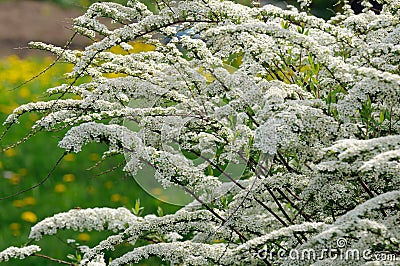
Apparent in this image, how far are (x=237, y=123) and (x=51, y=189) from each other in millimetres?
2676

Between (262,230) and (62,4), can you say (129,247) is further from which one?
(62,4)

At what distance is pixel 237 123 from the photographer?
2.14 m

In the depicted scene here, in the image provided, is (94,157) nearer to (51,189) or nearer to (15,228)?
(51,189)

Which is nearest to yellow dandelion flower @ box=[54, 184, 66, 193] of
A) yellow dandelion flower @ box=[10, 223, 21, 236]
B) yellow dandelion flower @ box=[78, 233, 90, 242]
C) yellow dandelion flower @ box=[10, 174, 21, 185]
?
yellow dandelion flower @ box=[10, 174, 21, 185]

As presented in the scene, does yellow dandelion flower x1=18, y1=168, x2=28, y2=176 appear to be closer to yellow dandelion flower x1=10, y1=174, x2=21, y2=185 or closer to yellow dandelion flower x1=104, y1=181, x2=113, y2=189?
yellow dandelion flower x1=10, y1=174, x2=21, y2=185

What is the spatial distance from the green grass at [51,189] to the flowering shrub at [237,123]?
62.8 inches

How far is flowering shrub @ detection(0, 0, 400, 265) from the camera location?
5.80 feet

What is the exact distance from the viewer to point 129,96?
233 centimetres

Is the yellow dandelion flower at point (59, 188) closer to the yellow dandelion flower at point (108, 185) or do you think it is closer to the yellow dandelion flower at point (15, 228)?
the yellow dandelion flower at point (108, 185)

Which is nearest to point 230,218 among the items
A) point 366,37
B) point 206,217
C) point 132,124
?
point 206,217

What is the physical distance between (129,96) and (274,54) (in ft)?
1.98

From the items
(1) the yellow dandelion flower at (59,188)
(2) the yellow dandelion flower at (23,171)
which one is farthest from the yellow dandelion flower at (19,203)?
(2) the yellow dandelion flower at (23,171)

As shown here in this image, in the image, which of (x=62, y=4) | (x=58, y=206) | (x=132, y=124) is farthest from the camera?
(x=62, y=4)

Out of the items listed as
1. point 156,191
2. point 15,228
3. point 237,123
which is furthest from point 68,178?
point 237,123
